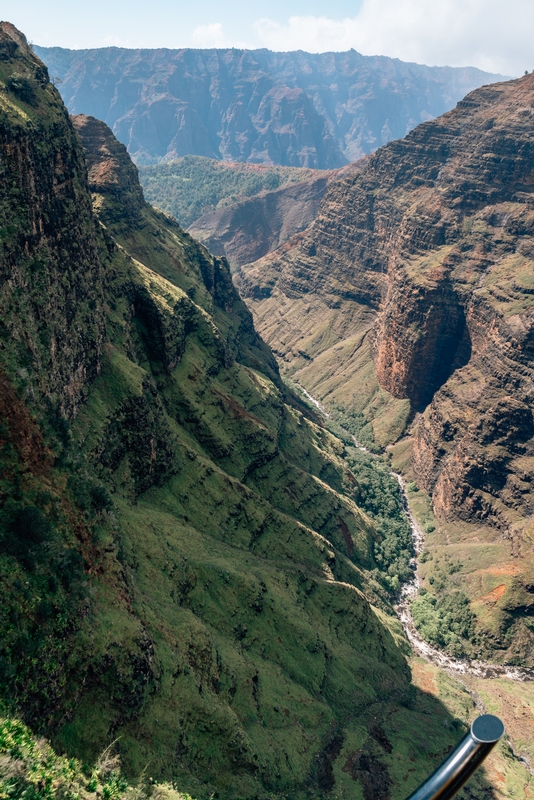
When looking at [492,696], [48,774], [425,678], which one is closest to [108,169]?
[48,774]

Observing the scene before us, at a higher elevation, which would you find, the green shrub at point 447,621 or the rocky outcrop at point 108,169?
the rocky outcrop at point 108,169

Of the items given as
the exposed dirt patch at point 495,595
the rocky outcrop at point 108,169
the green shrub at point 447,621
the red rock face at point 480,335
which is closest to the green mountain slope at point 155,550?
the rocky outcrop at point 108,169

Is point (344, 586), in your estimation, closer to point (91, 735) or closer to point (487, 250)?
point (91, 735)

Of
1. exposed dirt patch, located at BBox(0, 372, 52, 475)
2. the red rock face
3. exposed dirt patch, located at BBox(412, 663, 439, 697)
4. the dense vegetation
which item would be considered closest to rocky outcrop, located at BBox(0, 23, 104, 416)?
exposed dirt patch, located at BBox(0, 372, 52, 475)

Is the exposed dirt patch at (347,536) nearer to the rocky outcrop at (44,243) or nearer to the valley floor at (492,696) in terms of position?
the valley floor at (492,696)

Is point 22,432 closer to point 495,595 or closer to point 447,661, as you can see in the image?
point 447,661

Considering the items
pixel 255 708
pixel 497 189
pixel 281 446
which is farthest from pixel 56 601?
pixel 497 189

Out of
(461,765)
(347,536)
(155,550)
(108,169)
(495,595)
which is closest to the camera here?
(461,765)
